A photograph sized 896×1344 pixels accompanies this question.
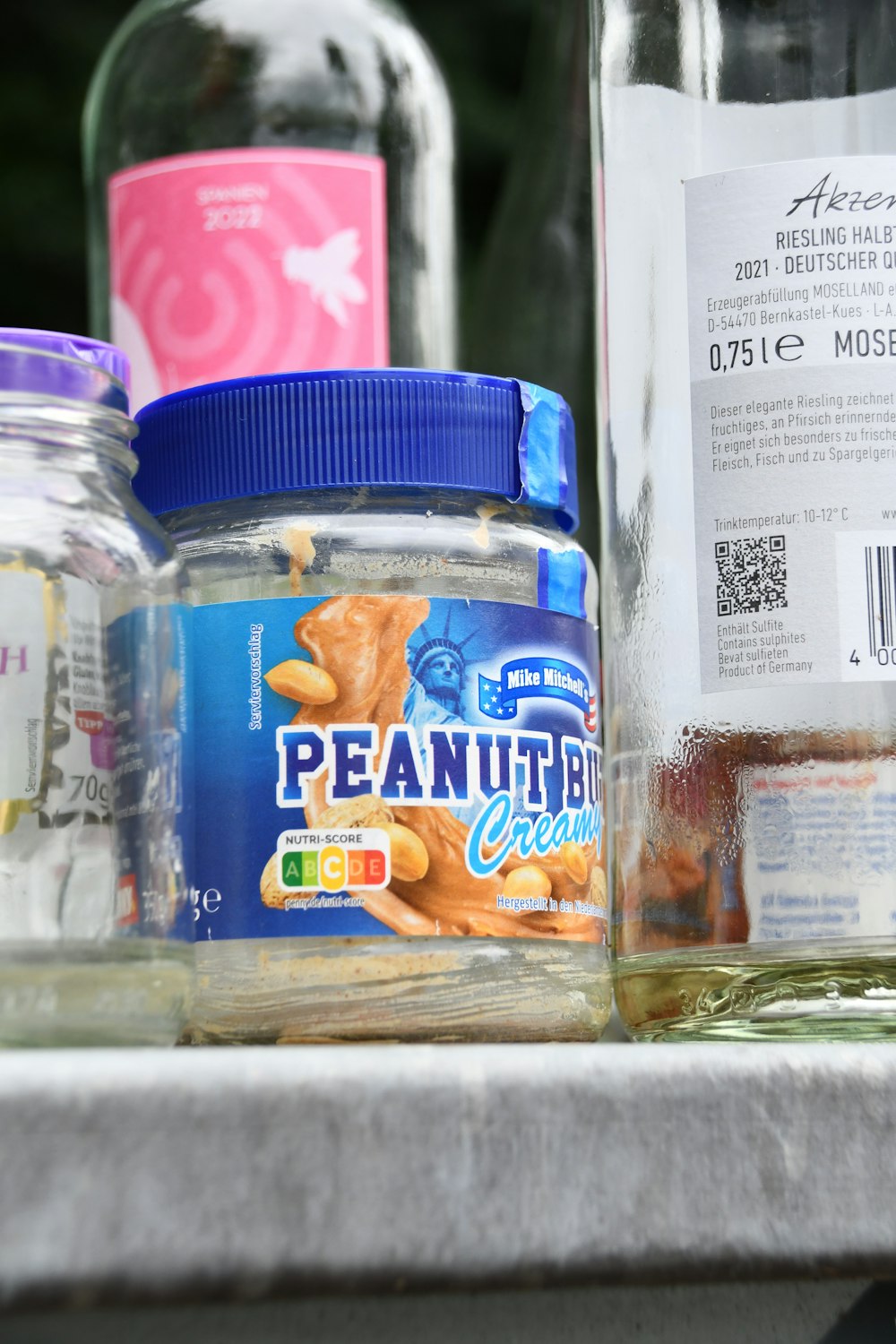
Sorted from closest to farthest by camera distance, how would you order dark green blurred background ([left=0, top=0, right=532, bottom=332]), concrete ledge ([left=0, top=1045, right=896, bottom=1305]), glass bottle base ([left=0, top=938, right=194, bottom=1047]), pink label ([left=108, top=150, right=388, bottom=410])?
concrete ledge ([left=0, top=1045, right=896, bottom=1305])
glass bottle base ([left=0, top=938, right=194, bottom=1047])
pink label ([left=108, top=150, right=388, bottom=410])
dark green blurred background ([left=0, top=0, right=532, bottom=332])

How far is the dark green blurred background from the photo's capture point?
2314 mm

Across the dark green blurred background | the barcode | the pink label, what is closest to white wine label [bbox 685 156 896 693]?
the barcode

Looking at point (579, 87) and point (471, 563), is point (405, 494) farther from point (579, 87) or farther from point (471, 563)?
point (579, 87)

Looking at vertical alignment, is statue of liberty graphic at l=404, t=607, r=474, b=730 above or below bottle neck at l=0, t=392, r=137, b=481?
below

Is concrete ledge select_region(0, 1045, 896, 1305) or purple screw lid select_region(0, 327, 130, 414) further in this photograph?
purple screw lid select_region(0, 327, 130, 414)

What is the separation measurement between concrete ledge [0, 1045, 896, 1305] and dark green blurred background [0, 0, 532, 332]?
2.08 metres

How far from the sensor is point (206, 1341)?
34 cm

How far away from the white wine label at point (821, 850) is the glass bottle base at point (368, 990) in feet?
0.24

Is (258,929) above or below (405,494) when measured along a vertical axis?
below

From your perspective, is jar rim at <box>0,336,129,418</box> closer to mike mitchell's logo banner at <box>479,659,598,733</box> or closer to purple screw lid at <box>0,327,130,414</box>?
purple screw lid at <box>0,327,130,414</box>

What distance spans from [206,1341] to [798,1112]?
122 millimetres

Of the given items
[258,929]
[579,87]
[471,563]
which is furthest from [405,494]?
[579,87]

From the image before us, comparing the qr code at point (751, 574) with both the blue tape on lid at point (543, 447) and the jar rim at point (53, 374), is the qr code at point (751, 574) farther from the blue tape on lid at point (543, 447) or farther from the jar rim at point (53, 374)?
the jar rim at point (53, 374)

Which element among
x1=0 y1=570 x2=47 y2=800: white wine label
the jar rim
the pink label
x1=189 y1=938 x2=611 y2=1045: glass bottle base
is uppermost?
the pink label
